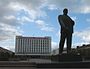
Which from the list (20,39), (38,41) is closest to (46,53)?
(38,41)

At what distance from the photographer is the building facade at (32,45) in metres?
118

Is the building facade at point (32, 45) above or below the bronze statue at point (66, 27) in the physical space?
above

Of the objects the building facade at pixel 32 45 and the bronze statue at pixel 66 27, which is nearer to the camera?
the bronze statue at pixel 66 27

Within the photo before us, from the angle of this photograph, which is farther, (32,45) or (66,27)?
(32,45)

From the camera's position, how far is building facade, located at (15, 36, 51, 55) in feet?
387

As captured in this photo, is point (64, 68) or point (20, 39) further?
point (20, 39)

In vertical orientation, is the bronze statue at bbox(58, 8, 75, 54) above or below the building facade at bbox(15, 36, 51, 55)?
below

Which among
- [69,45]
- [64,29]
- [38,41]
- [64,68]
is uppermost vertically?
[38,41]

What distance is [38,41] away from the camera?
120 meters

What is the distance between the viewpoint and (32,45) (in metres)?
122

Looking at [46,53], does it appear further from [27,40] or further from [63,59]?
[63,59]

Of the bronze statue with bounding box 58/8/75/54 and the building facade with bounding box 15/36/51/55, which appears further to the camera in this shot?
the building facade with bounding box 15/36/51/55

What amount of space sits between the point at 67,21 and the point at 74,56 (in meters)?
2.30

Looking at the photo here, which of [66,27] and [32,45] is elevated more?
[32,45]
